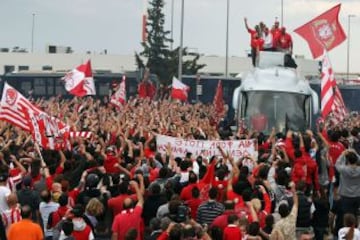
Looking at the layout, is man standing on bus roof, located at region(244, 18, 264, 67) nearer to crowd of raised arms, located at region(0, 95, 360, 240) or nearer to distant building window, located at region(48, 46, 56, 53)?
crowd of raised arms, located at region(0, 95, 360, 240)

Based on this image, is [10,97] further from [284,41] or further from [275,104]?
[284,41]

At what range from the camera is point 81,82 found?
30703mm

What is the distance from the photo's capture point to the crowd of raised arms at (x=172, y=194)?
10.5 meters

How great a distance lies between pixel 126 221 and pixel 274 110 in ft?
51.1

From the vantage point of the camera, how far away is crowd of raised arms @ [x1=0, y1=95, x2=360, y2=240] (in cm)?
1049

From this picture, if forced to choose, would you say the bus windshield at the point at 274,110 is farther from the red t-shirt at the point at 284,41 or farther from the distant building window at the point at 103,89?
the distant building window at the point at 103,89

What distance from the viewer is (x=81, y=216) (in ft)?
34.5

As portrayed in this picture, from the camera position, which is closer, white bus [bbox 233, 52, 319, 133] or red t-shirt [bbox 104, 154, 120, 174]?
red t-shirt [bbox 104, 154, 120, 174]

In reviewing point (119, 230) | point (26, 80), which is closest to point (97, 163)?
point (119, 230)

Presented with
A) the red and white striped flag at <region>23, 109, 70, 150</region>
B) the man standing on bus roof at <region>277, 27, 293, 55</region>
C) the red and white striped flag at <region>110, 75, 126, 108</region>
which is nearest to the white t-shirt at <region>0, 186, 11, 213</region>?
the red and white striped flag at <region>23, 109, 70, 150</region>

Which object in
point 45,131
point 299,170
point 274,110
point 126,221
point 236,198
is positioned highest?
point 274,110

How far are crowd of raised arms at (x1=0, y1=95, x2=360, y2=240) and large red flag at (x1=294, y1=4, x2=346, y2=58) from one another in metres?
10.6

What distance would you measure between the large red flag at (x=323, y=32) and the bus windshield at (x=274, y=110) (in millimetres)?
2102

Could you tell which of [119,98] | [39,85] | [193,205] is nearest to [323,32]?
[119,98]
